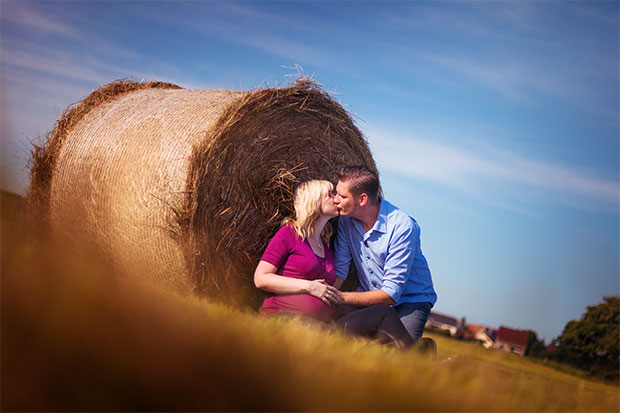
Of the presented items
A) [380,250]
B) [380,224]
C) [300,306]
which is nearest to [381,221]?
[380,224]

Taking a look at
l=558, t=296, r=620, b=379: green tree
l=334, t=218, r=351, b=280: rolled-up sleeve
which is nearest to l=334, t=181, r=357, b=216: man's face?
l=334, t=218, r=351, b=280: rolled-up sleeve

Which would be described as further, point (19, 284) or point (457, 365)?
point (457, 365)

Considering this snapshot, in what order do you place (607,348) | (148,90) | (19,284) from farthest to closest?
(607,348)
(148,90)
(19,284)

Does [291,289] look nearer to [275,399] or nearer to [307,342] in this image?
[307,342]

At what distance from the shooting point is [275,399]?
1216mm

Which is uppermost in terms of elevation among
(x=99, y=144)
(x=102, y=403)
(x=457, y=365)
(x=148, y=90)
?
(x=148, y=90)

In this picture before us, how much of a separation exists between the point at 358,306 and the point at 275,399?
358 cm

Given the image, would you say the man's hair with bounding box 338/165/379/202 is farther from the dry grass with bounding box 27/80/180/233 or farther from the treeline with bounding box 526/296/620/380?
the treeline with bounding box 526/296/620/380

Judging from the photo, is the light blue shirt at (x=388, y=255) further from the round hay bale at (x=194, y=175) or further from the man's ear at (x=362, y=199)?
the round hay bale at (x=194, y=175)

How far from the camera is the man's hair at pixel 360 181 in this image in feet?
16.5

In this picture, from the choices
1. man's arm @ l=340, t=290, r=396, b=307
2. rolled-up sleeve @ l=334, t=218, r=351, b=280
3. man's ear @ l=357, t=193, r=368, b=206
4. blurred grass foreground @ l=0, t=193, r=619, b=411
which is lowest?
blurred grass foreground @ l=0, t=193, r=619, b=411

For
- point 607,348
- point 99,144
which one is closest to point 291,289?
point 99,144

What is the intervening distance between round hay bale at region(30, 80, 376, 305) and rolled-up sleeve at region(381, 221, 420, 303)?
1.18 metres

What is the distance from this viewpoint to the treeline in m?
28.0
